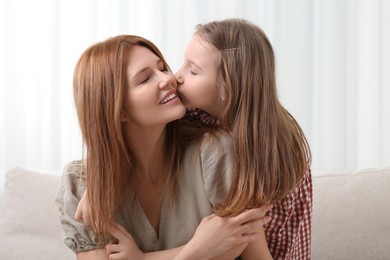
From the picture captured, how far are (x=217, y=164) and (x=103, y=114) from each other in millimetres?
356

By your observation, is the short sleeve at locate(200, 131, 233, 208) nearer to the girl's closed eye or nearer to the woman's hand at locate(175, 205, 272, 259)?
the woman's hand at locate(175, 205, 272, 259)

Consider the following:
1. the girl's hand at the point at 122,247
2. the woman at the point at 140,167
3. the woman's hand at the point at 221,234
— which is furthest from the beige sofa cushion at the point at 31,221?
the woman's hand at the point at 221,234

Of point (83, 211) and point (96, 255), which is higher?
point (83, 211)

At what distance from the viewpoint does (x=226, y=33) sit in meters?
2.04

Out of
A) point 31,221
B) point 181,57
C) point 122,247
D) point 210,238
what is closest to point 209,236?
point 210,238

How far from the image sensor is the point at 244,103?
6.53ft

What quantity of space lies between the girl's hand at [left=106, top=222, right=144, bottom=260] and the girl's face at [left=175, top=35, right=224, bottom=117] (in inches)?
16.1

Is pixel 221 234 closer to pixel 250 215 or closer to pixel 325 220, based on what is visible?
pixel 250 215

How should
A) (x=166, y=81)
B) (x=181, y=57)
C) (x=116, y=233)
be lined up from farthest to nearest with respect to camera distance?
(x=181, y=57) → (x=116, y=233) → (x=166, y=81)

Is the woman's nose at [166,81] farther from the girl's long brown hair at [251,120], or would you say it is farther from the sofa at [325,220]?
the sofa at [325,220]

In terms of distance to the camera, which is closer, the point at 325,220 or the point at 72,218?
the point at 72,218

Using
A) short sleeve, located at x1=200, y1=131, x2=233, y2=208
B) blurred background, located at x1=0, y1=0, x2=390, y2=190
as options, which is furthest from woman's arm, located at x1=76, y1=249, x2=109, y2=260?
blurred background, located at x1=0, y1=0, x2=390, y2=190

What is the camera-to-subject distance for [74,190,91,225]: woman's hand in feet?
6.64

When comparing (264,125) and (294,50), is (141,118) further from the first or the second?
(294,50)
